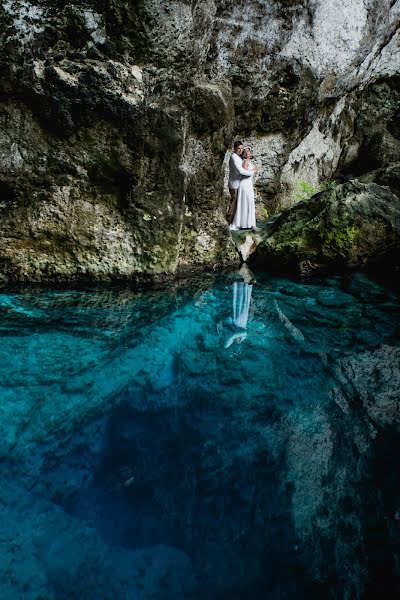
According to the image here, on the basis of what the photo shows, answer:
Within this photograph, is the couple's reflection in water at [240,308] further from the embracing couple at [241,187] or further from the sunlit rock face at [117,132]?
the embracing couple at [241,187]

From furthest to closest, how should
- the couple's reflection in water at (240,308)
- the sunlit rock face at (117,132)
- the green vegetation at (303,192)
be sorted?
1. the green vegetation at (303,192)
2. the sunlit rock face at (117,132)
3. the couple's reflection in water at (240,308)

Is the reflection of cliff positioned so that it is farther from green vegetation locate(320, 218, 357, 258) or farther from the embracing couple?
the embracing couple

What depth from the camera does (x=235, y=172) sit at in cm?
940

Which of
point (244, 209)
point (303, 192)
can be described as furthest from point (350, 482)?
point (303, 192)

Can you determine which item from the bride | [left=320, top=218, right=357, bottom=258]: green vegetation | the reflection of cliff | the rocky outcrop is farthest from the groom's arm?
the reflection of cliff

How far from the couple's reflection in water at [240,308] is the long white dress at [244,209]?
2149 mm

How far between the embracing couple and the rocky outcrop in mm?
2104

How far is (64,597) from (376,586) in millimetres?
1328

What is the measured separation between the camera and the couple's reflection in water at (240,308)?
439 cm

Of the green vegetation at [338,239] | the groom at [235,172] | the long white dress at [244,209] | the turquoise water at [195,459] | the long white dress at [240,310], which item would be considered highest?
the groom at [235,172]

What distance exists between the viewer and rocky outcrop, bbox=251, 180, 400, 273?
22.4 feet

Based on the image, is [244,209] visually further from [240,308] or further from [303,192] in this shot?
[240,308]

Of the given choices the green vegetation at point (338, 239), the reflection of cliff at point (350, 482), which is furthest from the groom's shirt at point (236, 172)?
the reflection of cliff at point (350, 482)

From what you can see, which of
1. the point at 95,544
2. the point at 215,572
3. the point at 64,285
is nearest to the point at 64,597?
the point at 95,544
